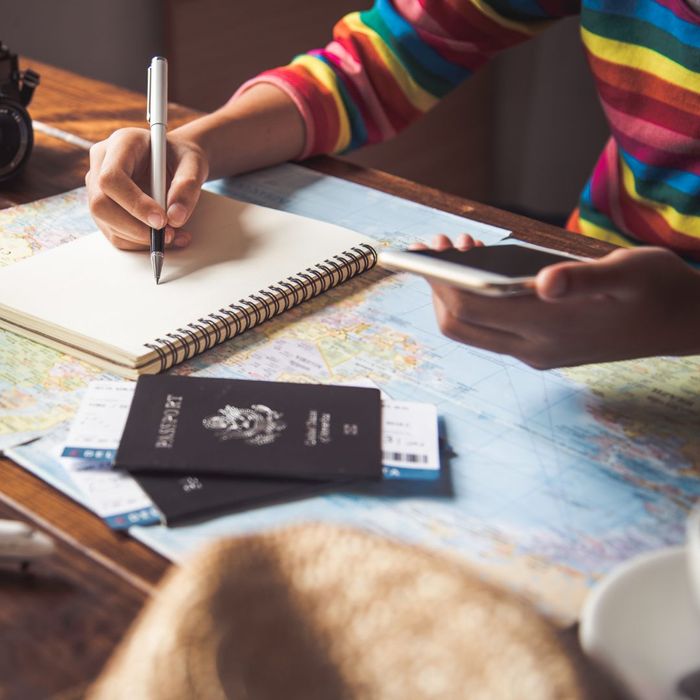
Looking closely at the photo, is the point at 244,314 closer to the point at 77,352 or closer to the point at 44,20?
the point at 77,352

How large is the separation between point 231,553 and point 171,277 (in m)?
0.41

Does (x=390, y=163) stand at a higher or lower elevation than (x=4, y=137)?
lower

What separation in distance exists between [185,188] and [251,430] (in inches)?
13.6

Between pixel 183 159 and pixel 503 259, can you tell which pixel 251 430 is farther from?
pixel 183 159

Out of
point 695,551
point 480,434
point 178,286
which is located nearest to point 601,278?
point 480,434

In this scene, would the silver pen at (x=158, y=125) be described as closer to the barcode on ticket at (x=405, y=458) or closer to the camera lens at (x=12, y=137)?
the camera lens at (x=12, y=137)

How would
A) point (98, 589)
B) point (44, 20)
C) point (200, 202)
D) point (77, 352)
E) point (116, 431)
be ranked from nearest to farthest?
point (98, 589) < point (116, 431) < point (77, 352) < point (200, 202) < point (44, 20)

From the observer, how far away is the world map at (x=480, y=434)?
537 millimetres

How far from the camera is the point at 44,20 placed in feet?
6.24

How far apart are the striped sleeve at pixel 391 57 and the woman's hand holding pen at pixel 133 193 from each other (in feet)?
0.81

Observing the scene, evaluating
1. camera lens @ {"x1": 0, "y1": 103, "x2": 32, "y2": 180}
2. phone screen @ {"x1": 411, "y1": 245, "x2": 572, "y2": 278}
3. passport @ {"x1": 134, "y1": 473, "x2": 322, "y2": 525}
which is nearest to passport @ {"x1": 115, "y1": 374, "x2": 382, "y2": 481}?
passport @ {"x1": 134, "y1": 473, "x2": 322, "y2": 525}

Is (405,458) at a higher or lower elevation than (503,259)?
lower

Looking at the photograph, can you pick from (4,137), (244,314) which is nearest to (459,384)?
(244,314)

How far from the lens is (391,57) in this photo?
3.77 ft
